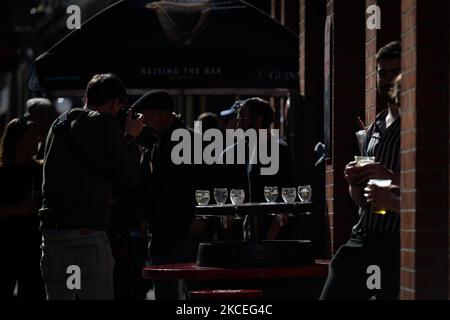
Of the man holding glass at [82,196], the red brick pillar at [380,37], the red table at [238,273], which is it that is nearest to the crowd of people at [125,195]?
the man holding glass at [82,196]

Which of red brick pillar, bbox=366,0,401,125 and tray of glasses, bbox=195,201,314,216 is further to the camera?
red brick pillar, bbox=366,0,401,125

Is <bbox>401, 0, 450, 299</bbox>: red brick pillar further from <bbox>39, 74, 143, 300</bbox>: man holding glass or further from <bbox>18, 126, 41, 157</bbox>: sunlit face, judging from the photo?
<bbox>18, 126, 41, 157</bbox>: sunlit face

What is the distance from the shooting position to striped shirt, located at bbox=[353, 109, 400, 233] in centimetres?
739

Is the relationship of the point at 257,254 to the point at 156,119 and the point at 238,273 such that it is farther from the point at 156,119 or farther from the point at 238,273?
the point at 156,119

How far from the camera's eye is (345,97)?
34.9ft

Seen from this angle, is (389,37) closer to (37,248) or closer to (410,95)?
(410,95)

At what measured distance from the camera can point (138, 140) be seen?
1044 centimetres

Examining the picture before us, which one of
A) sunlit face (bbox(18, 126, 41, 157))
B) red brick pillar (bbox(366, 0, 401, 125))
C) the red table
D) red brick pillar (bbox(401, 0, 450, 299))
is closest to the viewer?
red brick pillar (bbox(401, 0, 450, 299))

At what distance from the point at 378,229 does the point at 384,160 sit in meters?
0.36

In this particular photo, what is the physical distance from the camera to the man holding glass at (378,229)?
24.1ft

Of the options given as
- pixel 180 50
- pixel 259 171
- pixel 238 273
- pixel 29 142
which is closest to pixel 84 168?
pixel 238 273

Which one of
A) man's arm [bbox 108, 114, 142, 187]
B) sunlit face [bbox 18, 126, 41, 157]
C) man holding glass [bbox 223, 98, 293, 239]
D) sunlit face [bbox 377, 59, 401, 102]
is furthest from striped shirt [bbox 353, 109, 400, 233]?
sunlit face [bbox 18, 126, 41, 157]

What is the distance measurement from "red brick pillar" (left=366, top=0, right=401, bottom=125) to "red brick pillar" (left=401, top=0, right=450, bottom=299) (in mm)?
2259
